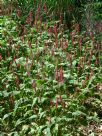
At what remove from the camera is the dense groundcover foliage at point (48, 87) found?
5.61 metres

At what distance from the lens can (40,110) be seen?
564 centimetres

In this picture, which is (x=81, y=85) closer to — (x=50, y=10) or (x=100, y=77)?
(x=100, y=77)

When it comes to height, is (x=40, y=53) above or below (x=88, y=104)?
above

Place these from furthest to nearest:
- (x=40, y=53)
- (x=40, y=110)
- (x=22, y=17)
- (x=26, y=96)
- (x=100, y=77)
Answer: (x=22, y=17) < (x=40, y=53) < (x=100, y=77) < (x=26, y=96) < (x=40, y=110)

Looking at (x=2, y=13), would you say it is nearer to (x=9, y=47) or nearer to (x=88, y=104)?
(x=9, y=47)

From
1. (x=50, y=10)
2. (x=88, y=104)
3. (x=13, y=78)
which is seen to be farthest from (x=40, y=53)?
(x=50, y=10)

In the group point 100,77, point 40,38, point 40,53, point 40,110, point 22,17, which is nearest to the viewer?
point 40,110

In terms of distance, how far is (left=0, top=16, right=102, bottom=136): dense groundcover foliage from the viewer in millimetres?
5609

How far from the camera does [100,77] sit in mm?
6598

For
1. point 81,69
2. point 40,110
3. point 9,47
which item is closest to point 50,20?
point 9,47

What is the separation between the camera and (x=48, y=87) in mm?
6156

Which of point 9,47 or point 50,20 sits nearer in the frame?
point 9,47

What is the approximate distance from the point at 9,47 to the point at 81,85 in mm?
2070

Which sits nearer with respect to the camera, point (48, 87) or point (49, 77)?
point (48, 87)
